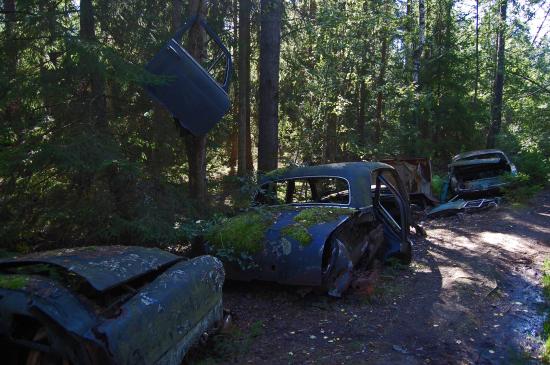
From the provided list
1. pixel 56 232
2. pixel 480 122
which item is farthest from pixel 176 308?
pixel 480 122

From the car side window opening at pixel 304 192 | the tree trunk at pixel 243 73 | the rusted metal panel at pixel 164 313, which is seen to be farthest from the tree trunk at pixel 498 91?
the rusted metal panel at pixel 164 313

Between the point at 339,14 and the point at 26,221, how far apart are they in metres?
11.2

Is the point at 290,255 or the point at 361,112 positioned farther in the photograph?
the point at 361,112

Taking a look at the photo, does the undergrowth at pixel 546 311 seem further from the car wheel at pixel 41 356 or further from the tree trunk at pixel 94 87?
the tree trunk at pixel 94 87

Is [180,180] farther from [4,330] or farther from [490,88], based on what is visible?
[490,88]

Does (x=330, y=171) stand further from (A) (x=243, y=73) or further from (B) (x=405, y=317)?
(A) (x=243, y=73)

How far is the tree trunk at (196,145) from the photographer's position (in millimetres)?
7367

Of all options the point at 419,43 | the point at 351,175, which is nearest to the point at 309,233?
the point at 351,175

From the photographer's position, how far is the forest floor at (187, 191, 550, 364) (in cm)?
422

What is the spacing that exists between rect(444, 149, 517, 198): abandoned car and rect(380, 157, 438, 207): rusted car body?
1076 millimetres

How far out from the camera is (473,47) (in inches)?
977

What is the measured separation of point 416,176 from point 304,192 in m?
6.49

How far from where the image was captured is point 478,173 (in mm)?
14727

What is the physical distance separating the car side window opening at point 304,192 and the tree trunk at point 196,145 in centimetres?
106
